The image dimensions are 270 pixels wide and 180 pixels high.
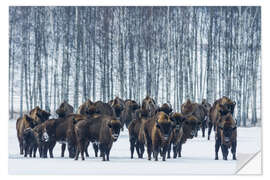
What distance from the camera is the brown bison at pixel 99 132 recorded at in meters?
20.8

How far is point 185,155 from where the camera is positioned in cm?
2120

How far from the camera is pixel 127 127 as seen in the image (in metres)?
21.6

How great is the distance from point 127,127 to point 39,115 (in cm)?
176

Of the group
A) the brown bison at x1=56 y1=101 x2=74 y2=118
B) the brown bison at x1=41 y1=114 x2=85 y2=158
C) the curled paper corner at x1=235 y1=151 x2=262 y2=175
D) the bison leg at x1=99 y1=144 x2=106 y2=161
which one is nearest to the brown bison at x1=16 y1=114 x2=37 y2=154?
the brown bison at x1=41 y1=114 x2=85 y2=158

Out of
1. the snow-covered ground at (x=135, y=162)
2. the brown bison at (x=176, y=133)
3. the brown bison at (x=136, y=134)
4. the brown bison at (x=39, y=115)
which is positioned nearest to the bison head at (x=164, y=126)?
the brown bison at (x=176, y=133)

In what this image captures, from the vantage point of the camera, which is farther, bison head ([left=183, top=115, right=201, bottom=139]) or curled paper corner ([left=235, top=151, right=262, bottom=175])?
bison head ([left=183, top=115, right=201, bottom=139])

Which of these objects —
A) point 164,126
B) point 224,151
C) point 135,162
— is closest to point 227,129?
point 224,151

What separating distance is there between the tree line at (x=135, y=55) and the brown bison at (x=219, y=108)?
128 mm

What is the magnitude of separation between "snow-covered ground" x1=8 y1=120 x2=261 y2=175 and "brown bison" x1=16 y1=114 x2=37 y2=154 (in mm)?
105

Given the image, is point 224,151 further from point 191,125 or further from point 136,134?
point 136,134

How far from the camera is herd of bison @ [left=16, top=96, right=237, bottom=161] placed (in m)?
21.0

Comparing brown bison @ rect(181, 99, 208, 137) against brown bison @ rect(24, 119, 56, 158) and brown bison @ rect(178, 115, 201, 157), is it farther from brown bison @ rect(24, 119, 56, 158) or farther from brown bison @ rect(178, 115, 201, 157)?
brown bison @ rect(24, 119, 56, 158)
